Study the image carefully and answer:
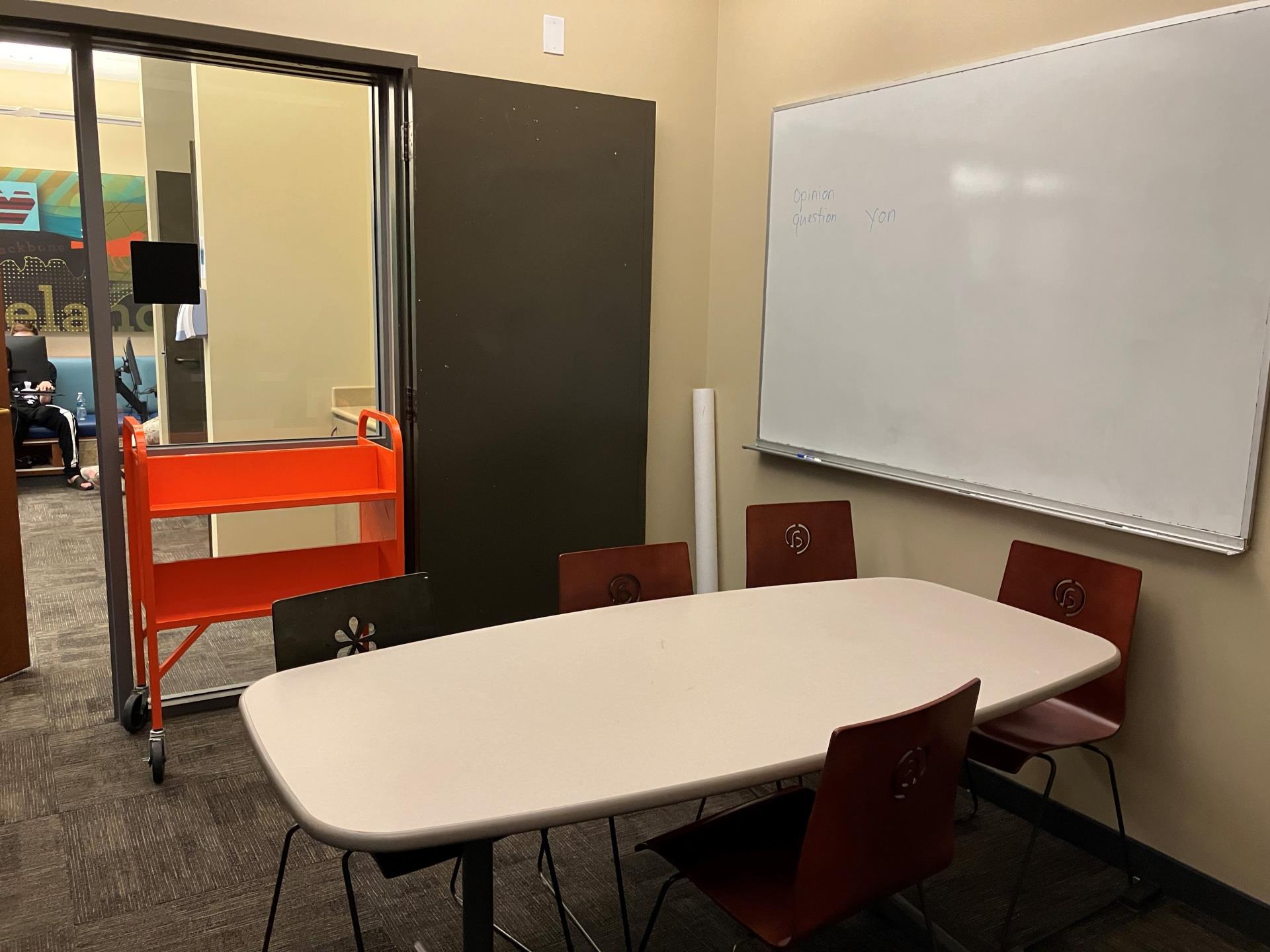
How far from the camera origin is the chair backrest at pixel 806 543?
3.04 m

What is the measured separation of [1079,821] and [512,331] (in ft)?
8.02

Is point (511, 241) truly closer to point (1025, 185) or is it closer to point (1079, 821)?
point (1025, 185)

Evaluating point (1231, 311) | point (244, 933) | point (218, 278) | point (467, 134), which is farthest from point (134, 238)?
point (1231, 311)

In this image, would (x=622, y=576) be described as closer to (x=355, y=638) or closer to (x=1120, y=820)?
(x=355, y=638)

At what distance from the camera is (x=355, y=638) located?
6.66 feet

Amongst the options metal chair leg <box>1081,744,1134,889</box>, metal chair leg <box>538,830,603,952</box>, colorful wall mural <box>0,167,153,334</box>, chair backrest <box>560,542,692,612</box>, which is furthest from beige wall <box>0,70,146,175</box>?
metal chair leg <box>1081,744,1134,889</box>

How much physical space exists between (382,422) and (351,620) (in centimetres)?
169

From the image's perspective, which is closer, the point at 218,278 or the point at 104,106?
the point at 104,106

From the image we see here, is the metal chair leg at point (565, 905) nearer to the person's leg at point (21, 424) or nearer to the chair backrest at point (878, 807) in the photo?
the chair backrest at point (878, 807)

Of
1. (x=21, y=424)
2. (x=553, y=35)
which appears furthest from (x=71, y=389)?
(x=553, y=35)

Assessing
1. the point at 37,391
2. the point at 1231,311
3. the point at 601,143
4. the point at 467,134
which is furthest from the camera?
the point at 37,391

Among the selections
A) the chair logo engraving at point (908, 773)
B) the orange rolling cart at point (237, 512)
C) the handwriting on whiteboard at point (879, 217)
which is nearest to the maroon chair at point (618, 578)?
the chair logo engraving at point (908, 773)

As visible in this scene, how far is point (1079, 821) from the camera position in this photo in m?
2.70

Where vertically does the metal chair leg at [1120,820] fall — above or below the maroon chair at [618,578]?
below
